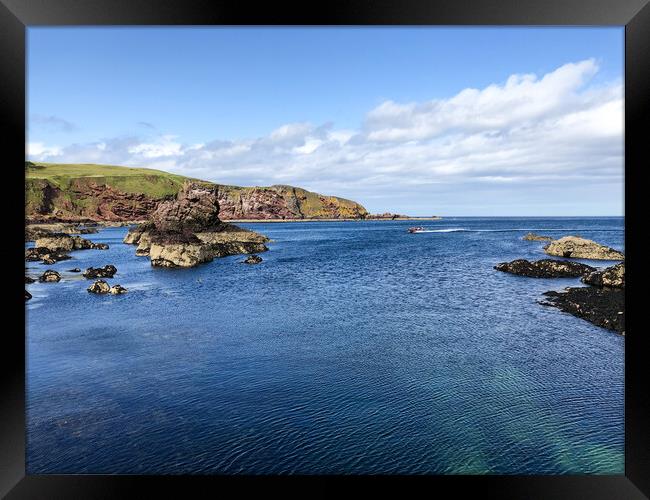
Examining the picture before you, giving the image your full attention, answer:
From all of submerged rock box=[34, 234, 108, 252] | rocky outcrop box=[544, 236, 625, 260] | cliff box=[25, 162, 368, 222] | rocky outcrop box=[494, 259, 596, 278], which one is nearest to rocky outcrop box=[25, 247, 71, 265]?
submerged rock box=[34, 234, 108, 252]

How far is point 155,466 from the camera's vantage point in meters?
8.41

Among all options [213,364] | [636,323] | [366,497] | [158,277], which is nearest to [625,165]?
[636,323]

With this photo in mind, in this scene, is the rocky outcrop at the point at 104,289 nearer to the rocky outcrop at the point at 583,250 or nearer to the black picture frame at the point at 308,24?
the black picture frame at the point at 308,24

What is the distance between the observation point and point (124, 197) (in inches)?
4879

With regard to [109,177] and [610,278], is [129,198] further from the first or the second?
[610,278]

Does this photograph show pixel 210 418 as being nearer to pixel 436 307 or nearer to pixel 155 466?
pixel 155 466

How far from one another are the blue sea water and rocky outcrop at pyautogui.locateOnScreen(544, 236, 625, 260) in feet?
67.8

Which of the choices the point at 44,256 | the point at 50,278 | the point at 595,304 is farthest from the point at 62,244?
the point at 595,304

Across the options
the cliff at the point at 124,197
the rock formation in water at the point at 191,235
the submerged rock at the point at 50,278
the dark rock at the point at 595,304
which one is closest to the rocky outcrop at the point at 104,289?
the submerged rock at the point at 50,278

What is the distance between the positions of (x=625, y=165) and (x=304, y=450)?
26.4 ft

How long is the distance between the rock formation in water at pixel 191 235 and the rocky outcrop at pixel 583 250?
A: 120 ft

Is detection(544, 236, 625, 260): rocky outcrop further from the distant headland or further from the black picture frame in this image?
the distant headland

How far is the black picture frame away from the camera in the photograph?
410cm

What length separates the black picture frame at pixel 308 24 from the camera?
13.4 feet
